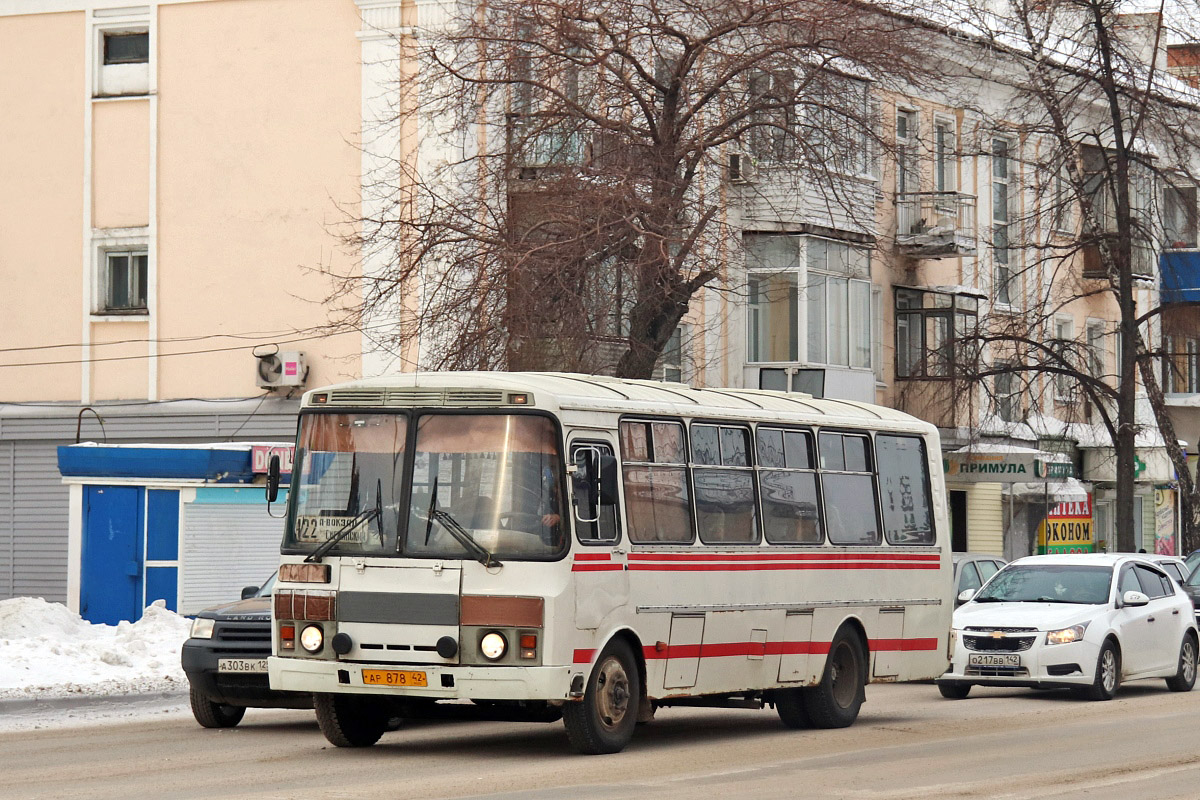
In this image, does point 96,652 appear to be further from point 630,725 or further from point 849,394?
point 849,394

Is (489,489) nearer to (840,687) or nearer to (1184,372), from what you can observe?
(840,687)

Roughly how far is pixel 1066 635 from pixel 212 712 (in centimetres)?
905

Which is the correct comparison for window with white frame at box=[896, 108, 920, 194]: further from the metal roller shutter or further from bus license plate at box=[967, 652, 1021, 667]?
bus license plate at box=[967, 652, 1021, 667]

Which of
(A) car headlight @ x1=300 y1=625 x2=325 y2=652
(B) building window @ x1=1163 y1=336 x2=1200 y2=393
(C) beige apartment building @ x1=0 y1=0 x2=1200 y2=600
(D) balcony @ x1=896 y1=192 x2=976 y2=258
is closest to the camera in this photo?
(A) car headlight @ x1=300 y1=625 x2=325 y2=652

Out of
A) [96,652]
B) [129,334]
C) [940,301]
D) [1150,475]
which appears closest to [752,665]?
[96,652]

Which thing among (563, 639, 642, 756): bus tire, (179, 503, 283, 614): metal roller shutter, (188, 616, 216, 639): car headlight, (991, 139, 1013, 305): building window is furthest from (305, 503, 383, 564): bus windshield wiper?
(991, 139, 1013, 305): building window

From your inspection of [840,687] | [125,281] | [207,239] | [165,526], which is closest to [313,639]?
[840,687]

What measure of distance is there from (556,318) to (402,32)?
9.11 metres

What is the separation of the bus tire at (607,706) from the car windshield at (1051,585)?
28.1ft

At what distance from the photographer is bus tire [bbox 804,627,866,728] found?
16.2 m

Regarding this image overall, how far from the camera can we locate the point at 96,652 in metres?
20.5

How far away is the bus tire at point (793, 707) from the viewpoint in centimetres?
1631

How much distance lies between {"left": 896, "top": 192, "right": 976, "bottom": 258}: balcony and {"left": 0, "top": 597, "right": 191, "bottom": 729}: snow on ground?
19.4 meters

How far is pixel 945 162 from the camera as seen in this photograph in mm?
39156
